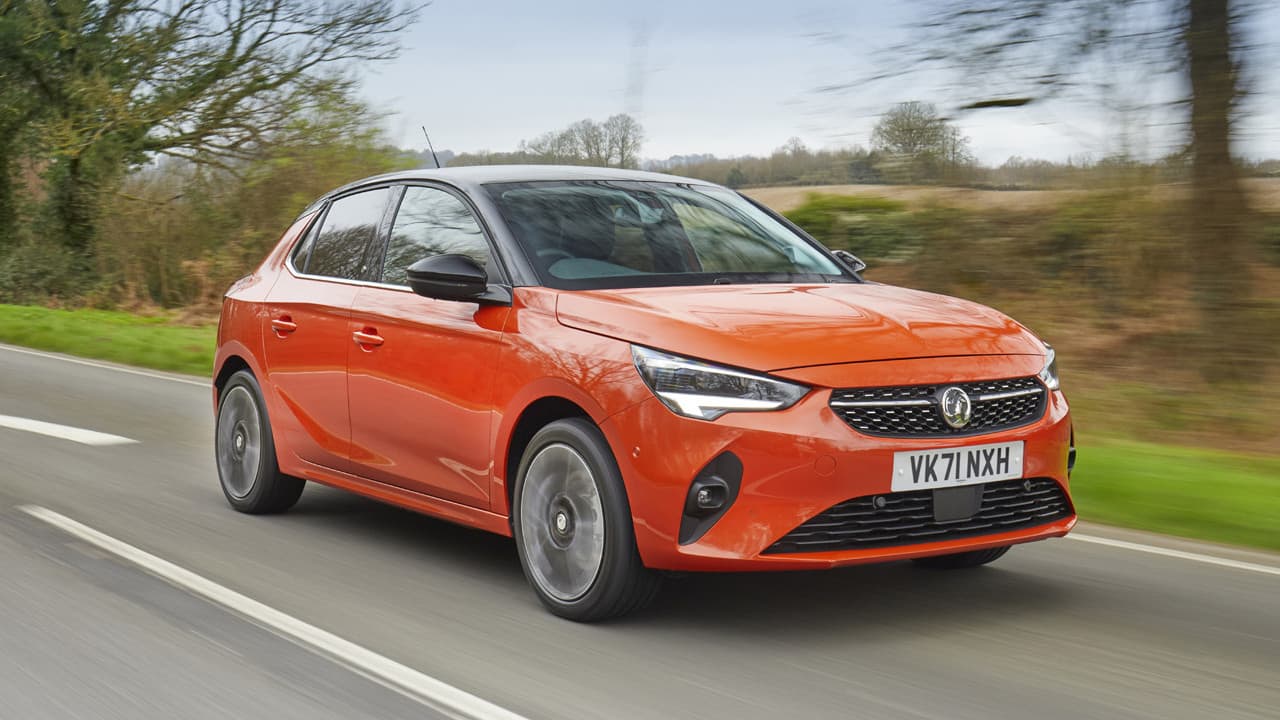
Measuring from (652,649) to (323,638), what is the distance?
1.09 m

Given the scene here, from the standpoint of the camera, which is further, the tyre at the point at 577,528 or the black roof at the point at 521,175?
the black roof at the point at 521,175

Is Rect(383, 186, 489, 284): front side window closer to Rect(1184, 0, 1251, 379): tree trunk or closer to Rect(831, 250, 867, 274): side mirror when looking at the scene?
Rect(831, 250, 867, 274): side mirror

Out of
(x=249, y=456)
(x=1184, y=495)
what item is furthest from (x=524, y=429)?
(x=1184, y=495)

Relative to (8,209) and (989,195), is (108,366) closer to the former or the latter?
(989,195)

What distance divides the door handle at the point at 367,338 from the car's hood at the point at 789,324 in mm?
1162

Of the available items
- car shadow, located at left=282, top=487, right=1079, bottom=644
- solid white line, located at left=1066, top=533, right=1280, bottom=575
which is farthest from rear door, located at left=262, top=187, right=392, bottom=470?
solid white line, located at left=1066, top=533, right=1280, bottom=575

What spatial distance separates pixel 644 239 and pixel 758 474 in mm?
1564

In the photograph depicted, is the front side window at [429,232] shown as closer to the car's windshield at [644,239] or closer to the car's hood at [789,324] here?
the car's windshield at [644,239]

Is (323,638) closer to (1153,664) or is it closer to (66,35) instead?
(1153,664)

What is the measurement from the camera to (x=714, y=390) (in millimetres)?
4684

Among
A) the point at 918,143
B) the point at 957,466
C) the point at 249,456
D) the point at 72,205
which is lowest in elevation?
the point at 249,456

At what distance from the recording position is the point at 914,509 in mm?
4777

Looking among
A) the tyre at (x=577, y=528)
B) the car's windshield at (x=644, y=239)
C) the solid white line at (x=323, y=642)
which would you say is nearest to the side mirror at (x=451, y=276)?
the car's windshield at (x=644, y=239)

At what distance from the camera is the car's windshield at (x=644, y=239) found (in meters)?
5.64
